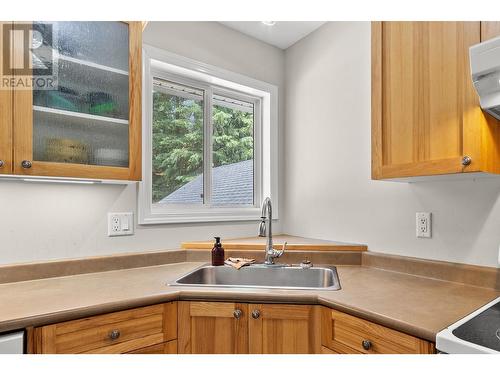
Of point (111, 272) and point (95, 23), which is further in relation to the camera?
point (111, 272)

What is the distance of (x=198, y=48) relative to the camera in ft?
7.05

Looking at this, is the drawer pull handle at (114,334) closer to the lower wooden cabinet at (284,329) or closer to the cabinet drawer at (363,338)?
the lower wooden cabinet at (284,329)

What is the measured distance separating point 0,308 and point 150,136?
3.76 feet

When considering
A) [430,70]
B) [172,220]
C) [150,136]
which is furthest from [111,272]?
[430,70]

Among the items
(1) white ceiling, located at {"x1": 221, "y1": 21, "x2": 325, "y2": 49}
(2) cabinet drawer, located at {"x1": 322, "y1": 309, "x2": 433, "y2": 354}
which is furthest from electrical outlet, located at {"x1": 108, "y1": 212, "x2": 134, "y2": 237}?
(1) white ceiling, located at {"x1": 221, "y1": 21, "x2": 325, "y2": 49}

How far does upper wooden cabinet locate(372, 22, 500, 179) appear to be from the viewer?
1.14 m

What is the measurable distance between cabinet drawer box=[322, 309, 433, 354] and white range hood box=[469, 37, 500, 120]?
80cm

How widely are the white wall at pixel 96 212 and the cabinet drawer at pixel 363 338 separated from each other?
1.10m

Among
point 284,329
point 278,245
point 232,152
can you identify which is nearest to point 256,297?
point 284,329

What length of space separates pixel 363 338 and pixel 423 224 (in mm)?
775

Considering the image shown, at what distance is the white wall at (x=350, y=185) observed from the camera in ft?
4.83

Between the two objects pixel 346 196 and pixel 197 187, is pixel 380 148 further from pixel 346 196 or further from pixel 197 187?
pixel 197 187

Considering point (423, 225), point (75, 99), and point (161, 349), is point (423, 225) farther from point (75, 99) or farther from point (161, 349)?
point (75, 99)

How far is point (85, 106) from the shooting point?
1.49 m
